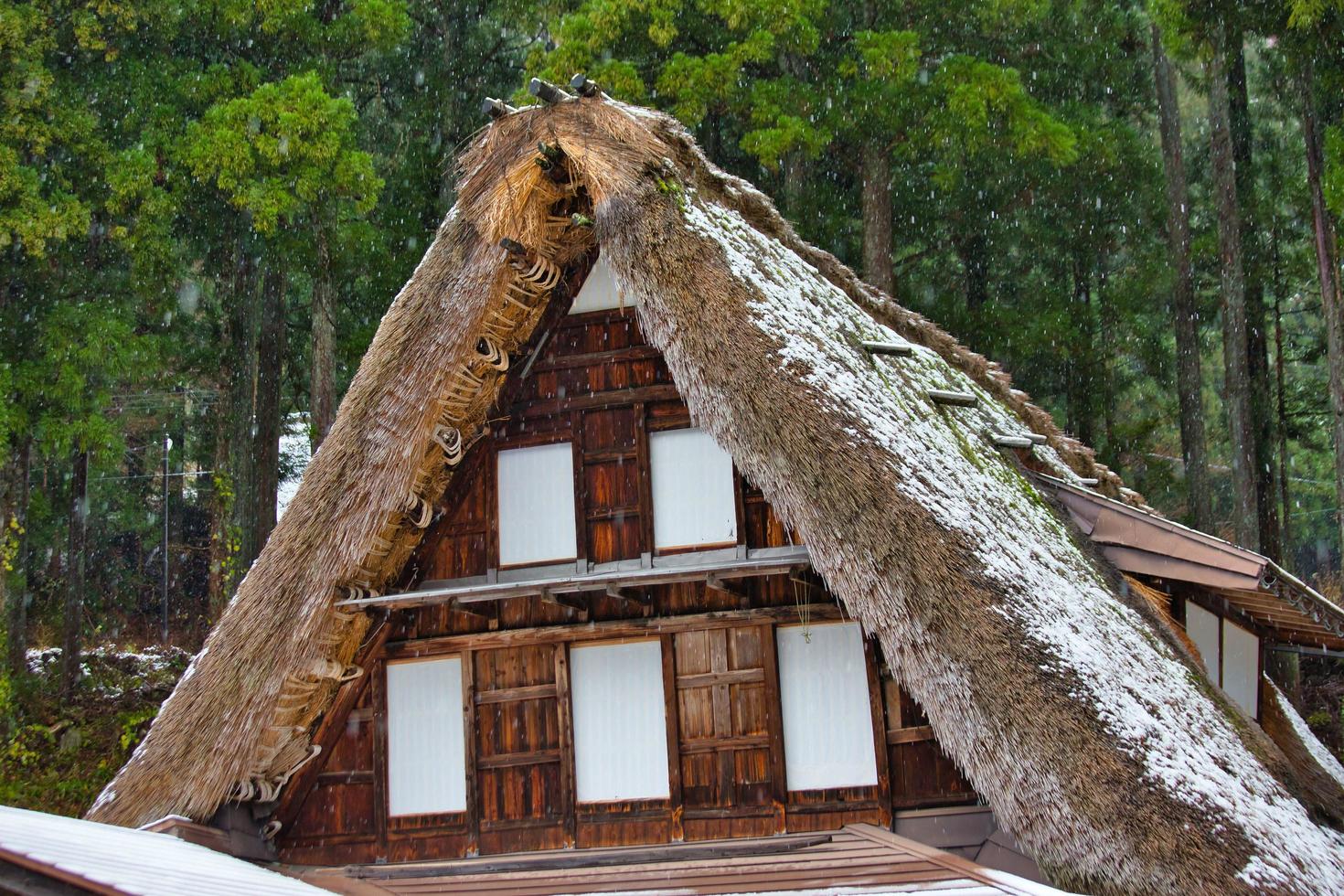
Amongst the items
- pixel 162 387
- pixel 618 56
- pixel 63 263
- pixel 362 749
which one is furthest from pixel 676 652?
pixel 162 387

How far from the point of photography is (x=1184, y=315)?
17609mm

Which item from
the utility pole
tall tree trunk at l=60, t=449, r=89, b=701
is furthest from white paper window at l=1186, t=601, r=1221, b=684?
the utility pole

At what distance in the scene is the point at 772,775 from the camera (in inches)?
268

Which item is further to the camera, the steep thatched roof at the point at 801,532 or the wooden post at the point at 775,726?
the wooden post at the point at 775,726

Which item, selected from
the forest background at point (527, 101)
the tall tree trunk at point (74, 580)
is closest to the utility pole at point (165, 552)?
the forest background at point (527, 101)

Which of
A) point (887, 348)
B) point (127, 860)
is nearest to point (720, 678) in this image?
point (887, 348)

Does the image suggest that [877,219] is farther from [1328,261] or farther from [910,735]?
[910,735]

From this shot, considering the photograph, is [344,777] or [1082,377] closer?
[344,777]

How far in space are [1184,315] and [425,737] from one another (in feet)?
45.3

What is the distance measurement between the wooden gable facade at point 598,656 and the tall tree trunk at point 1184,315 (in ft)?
38.7

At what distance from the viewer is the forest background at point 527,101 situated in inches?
573

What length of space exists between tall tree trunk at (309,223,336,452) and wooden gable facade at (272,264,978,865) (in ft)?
26.4

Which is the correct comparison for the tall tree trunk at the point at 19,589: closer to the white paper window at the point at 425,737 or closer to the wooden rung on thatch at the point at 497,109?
the white paper window at the point at 425,737

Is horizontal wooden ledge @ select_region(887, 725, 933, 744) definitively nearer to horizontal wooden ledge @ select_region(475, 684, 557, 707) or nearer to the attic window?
horizontal wooden ledge @ select_region(475, 684, 557, 707)
